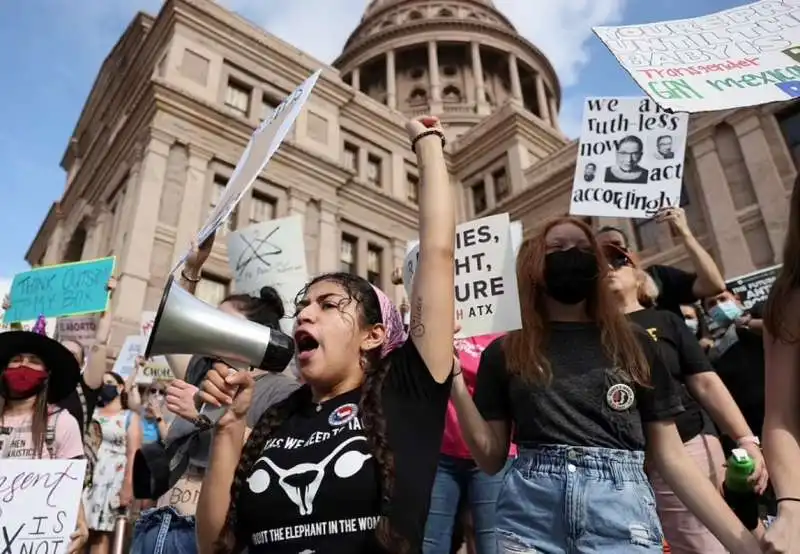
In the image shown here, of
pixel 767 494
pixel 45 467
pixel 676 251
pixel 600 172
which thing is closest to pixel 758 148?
pixel 676 251

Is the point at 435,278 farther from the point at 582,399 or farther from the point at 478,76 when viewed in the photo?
the point at 478,76

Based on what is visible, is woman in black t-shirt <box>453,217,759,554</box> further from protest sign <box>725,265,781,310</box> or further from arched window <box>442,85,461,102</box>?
arched window <box>442,85,461,102</box>

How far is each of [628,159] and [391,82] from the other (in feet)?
121

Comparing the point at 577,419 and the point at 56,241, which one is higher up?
the point at 56,241

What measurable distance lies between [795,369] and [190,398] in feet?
6.09

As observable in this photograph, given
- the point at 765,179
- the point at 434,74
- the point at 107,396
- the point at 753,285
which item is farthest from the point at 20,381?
the point at 434,74

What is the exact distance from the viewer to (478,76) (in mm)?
39656

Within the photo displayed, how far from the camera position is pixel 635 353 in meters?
2.27

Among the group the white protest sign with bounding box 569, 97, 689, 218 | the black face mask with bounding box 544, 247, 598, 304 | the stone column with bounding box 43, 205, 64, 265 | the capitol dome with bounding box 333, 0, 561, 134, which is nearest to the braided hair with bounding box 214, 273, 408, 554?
the black face mask with bounding box 544, 247, 598, 304

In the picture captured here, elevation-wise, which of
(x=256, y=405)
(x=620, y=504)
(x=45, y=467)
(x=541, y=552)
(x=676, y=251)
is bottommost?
(x=541, y=552)

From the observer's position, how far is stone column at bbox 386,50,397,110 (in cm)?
3944

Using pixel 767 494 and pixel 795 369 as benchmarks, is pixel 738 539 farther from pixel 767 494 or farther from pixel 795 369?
pixel 767 494

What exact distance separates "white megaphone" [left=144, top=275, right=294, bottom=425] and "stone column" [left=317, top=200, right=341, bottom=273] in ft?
61.9

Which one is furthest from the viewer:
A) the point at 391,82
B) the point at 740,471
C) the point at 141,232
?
the point at 391,82
